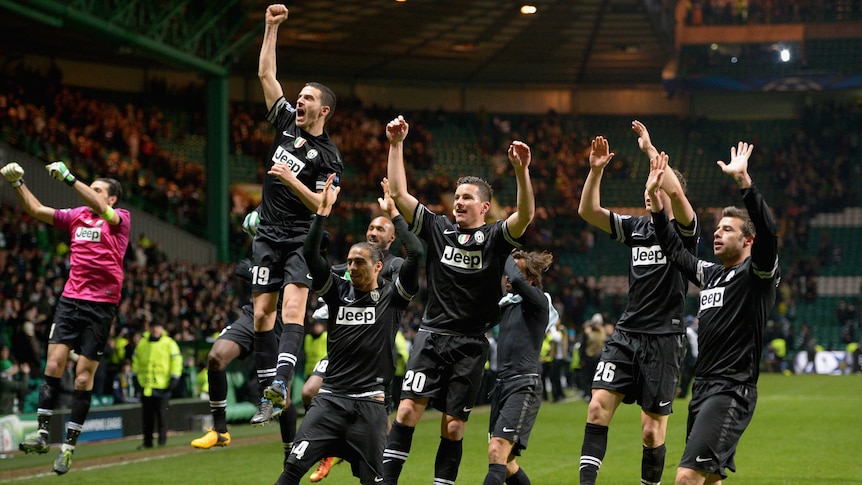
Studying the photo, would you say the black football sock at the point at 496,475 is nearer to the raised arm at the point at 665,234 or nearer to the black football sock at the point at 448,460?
the black football sock at the point at 448,460

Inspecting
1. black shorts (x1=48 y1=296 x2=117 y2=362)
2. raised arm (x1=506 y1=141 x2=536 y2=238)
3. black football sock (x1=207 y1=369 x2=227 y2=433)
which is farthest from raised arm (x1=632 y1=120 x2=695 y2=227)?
black shorts (x1=48 y1=296 x2=117 y2=362)

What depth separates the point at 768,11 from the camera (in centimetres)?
4769

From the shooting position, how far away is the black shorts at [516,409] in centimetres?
983

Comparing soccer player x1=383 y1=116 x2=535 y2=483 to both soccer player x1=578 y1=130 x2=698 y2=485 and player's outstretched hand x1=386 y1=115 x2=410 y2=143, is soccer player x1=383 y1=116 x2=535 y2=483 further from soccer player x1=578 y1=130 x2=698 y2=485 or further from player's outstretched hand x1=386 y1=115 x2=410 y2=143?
soccer player x1=578 y1=130 x2=698 y2=485

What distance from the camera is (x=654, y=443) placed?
9.55m

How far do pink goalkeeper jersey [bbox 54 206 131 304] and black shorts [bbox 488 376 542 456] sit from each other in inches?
162

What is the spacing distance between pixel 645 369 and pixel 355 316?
2.56 m

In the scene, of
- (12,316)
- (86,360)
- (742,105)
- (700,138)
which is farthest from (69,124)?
(742,105)

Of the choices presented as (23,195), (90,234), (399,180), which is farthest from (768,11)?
(399,180)

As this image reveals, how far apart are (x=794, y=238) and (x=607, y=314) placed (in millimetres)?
9401

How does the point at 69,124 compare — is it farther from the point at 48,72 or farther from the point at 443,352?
the point at 443,352

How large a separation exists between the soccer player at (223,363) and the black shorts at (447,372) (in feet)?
7.37

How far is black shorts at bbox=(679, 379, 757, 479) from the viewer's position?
7.78m

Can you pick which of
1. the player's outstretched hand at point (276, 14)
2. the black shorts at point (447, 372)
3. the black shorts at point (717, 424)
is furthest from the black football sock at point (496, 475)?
the player's outstretched hand at point (276, 14)
